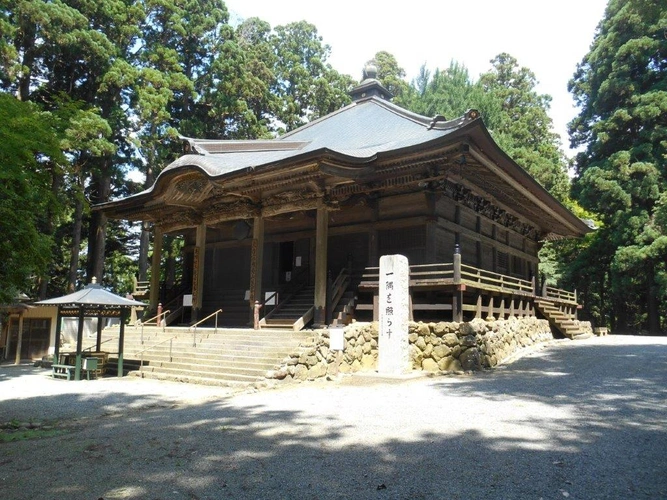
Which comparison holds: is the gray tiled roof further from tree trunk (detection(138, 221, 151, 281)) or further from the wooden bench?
tree trunk (detection(138, 221, 151, 281))

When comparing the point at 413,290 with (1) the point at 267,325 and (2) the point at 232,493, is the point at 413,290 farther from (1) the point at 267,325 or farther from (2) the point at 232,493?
(2) the point at 232,493

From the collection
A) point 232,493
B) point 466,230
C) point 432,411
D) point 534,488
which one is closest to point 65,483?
point 232,493

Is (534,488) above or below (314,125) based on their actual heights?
below

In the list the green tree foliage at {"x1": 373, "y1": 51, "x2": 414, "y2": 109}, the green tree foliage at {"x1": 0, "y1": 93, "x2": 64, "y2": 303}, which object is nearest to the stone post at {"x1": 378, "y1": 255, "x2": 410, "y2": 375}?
the green tree foliage at {"x1": 0, "y1": 93, "x2": 64, "y2": 303}

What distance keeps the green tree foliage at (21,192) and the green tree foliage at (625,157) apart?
77.2 feet

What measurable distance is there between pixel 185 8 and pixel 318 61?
10.9 metres

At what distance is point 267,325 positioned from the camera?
43.6ft

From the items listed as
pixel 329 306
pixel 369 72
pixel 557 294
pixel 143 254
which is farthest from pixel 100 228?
pixel 557 294

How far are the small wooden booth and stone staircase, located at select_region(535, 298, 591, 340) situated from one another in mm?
13498

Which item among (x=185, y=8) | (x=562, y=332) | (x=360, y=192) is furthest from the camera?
(x=185, y=8)

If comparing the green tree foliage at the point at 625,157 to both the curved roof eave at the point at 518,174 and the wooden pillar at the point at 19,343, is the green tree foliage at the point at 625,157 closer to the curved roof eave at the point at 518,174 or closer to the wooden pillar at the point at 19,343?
the curved roof eave at the point at 518,174

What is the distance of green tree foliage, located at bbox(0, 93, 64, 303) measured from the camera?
560cm

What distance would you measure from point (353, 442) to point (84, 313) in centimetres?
907

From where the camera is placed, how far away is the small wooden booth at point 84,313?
1159 cm
